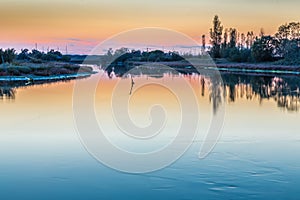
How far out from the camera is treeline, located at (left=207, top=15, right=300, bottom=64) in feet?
211

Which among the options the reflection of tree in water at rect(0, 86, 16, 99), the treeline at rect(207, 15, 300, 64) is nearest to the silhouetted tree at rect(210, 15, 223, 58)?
the treeline at rect(207, 15, 300, 64)

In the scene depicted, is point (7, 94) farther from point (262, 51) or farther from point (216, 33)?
point (216, 33)

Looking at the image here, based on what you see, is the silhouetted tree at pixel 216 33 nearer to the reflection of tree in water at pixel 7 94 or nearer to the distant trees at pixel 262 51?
the distant trees at pixel 262 51

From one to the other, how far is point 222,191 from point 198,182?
0.58 m

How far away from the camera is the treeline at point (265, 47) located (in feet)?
211

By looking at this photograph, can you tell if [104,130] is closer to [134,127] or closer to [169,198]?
[134,127]

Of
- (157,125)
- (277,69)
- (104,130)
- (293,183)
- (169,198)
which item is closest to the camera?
(169,198)

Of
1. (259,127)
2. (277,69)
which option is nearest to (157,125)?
(259,127)

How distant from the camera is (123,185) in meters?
7.18

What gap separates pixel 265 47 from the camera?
66.9m

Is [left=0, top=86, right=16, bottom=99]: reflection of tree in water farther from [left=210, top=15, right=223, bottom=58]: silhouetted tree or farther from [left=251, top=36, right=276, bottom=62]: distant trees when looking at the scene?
[left=210, top=15, right=223, bottom=58]: silhouetted tree

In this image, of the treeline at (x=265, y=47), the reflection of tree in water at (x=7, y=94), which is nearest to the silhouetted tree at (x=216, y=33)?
the treeline at (x=265, y=47)

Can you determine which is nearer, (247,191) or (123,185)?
(247,191)

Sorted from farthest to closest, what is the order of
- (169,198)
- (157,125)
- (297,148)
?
(157,125) < (297,148) < (169,198)
